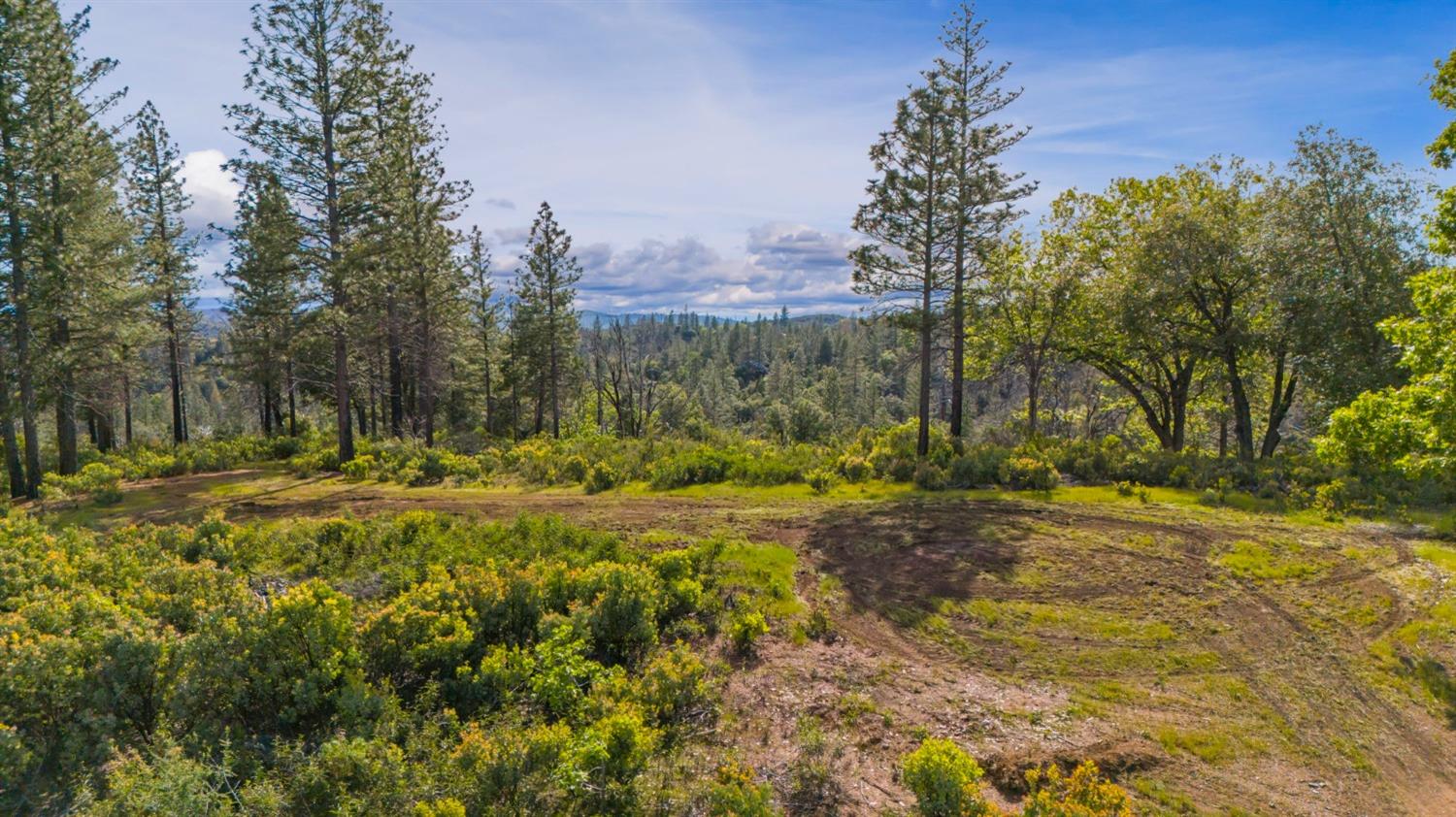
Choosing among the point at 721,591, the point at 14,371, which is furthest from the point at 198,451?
the point at 721,591

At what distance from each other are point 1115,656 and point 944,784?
3.67 meters

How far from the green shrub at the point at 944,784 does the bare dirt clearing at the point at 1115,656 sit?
41 cm

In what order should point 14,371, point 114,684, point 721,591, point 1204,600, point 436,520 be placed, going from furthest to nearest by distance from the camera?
point 14,371, point 436,520, point 721,591, point 1204,600, point 114,684

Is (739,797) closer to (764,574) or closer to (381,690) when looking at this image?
(381,690)

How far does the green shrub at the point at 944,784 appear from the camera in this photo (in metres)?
4.82

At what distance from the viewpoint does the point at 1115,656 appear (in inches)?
284

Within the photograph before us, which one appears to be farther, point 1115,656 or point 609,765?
point 1115,656

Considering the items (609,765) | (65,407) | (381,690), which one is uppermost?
(65,407)

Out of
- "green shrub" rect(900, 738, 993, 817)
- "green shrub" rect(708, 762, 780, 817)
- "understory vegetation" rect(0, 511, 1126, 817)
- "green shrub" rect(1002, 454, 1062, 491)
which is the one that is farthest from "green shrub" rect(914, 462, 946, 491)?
"green shrub" rect(708, 762, 780, 817)

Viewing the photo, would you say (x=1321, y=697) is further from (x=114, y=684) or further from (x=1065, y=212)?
(x=1065, y=212)

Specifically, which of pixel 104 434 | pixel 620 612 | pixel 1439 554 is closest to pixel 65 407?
pixel 104 434

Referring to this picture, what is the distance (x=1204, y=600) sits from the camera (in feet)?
27.3

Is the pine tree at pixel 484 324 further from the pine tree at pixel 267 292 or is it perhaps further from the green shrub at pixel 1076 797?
the green shrub at pixel 1076 797

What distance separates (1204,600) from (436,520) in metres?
11.9
